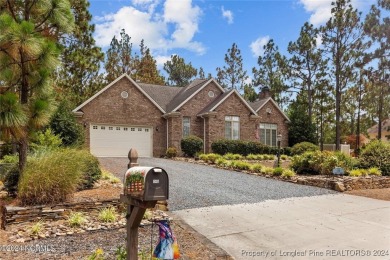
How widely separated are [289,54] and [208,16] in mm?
26372

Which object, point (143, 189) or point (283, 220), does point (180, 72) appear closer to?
point (283, 220)

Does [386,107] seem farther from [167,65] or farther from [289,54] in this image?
[167,65]

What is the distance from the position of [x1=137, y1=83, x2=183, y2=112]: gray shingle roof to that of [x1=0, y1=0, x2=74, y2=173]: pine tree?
16.7 meters

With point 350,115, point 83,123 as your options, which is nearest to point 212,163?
point 83,123

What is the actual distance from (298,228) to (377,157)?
9.43 m

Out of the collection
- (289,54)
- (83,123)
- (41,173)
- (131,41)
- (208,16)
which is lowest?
(41,173)

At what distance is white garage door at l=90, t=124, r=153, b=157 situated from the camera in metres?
20.6

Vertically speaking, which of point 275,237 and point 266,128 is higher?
point 266,128

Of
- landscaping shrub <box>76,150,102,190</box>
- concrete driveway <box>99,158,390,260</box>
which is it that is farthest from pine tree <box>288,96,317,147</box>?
landscaping shrub <box>76,150,102,190</box>

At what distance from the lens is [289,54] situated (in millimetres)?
31672

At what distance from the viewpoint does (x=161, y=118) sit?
22906mm

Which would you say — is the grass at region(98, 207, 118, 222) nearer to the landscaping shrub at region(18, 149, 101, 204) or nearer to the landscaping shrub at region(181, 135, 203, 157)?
the landscaping shrub at region(18, 149, 101, 204)

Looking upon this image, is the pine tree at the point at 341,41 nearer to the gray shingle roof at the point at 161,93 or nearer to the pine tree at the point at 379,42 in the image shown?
the pine tree at the point at 379,42

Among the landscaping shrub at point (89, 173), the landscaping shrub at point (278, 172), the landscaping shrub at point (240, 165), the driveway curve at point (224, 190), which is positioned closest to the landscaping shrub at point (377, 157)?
the landscaping shrub at point (278, 172)
